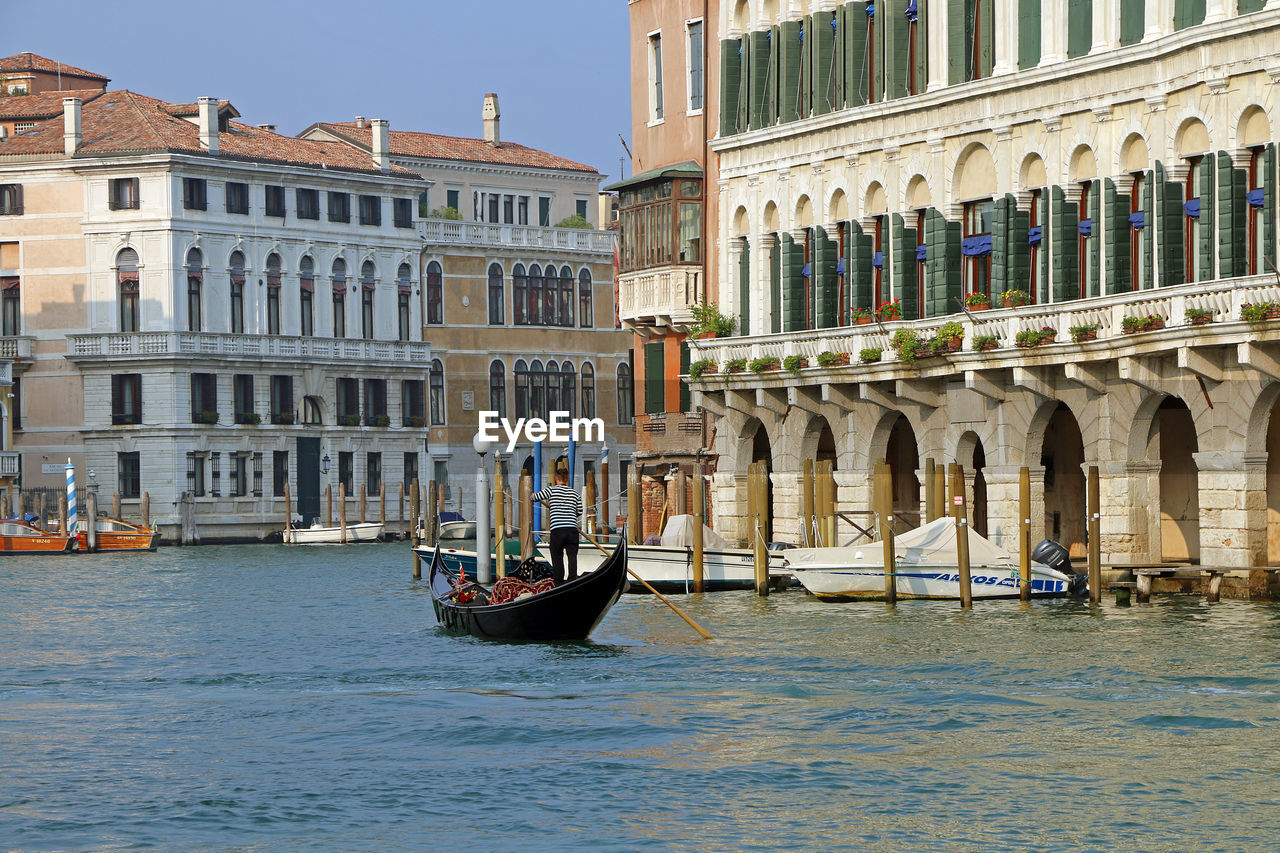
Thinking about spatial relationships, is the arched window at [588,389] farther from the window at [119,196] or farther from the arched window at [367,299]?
the window at [119,196]

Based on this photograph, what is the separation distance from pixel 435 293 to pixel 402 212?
3255mm

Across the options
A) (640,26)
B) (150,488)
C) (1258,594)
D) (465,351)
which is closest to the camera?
(1258,594)

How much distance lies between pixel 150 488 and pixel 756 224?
31.2 meters

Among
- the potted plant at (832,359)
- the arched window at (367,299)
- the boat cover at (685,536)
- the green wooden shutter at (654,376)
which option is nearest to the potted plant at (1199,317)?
the boat cover at (685,536)

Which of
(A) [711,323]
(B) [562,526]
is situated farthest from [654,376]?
(B) [562,526]

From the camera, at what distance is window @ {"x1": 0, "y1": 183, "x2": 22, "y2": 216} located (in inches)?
2908

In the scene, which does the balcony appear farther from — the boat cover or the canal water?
the canal water

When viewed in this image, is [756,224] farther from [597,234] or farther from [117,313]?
[597,234]

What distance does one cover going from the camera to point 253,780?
2091 centimetres

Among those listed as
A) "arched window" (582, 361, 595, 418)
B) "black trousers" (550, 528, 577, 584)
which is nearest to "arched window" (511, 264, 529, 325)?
"arched window" (582, 361, 595, 418)

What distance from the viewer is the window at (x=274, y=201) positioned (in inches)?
3000

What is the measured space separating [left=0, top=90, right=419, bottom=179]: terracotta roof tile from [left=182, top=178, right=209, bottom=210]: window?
940 mm

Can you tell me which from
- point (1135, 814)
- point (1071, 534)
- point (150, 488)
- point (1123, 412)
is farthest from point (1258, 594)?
point (150, 488)

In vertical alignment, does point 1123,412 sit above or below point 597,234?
below
